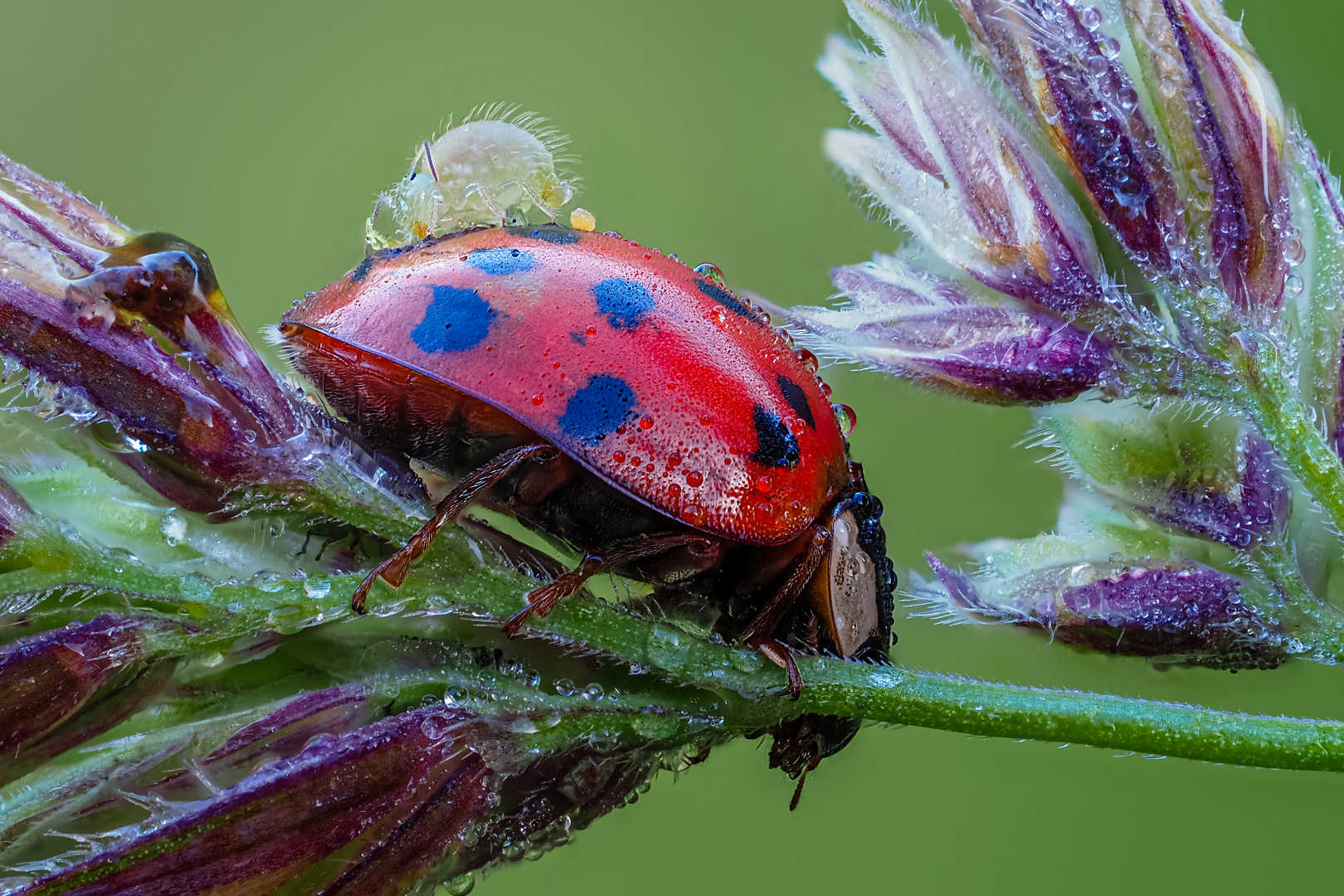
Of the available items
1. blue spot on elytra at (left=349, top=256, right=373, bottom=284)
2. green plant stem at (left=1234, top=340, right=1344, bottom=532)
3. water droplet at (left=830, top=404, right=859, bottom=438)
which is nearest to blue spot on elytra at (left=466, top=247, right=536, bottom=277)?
blue spot on elytra at (left=349, top=256, right=373, bottom=284)

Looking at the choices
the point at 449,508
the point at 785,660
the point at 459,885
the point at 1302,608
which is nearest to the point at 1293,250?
the point at 1302,608

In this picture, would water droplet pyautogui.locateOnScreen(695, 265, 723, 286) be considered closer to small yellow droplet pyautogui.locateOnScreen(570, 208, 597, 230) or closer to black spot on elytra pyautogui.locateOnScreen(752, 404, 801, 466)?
small yellow droplet pyautogui.locateOnScreen(570, 208, 597, 230)

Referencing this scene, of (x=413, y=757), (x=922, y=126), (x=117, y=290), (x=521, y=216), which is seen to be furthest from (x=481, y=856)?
(x=922, y=126)

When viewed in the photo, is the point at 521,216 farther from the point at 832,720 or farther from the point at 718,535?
the point at 832,720

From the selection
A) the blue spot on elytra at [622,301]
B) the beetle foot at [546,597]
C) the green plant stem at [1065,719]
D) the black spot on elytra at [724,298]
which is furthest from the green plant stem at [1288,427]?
the beetle foot at [546,597]

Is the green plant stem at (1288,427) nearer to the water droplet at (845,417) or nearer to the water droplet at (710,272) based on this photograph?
the water droplet at (845,417)
